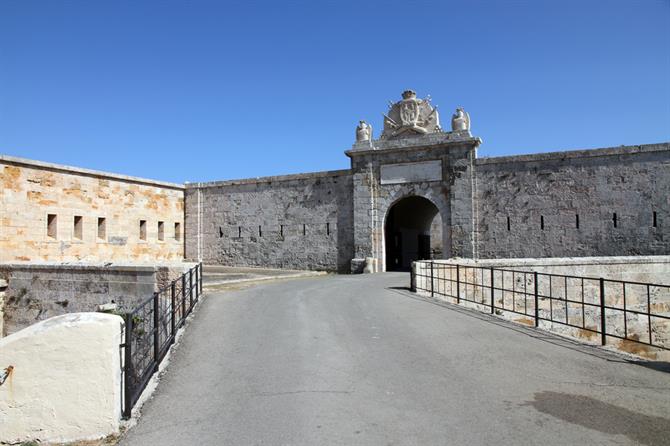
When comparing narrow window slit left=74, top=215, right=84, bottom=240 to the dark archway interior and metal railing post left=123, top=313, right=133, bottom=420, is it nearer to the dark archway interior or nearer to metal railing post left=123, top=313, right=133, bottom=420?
the dark archway interior

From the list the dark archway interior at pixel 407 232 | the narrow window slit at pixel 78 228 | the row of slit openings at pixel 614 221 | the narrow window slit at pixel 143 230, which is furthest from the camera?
the dark archway interior at pixel 407 232

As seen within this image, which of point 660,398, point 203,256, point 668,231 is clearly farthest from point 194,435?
point 203,256

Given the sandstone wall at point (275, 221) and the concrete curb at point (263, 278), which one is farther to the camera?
the sandstone wall at point (275, 221)

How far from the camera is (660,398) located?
508 centimetres

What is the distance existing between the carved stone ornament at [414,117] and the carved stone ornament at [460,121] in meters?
0.69

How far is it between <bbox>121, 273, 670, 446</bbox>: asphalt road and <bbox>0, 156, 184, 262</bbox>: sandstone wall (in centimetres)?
1211

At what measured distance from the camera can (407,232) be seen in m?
26.7

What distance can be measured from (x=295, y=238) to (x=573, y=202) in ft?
39.1

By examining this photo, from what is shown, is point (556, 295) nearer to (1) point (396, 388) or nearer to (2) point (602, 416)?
(2) point (602, 416)

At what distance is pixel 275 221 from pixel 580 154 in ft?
44.0

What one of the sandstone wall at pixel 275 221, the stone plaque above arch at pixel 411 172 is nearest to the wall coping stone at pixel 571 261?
the stone plaque above arch at pixel 411 172

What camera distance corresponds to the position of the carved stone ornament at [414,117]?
2070 cm

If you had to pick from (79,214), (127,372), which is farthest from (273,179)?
(127,372)

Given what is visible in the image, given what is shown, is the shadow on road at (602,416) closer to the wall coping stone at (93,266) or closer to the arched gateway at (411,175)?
the wall coping stone at (93,266)
